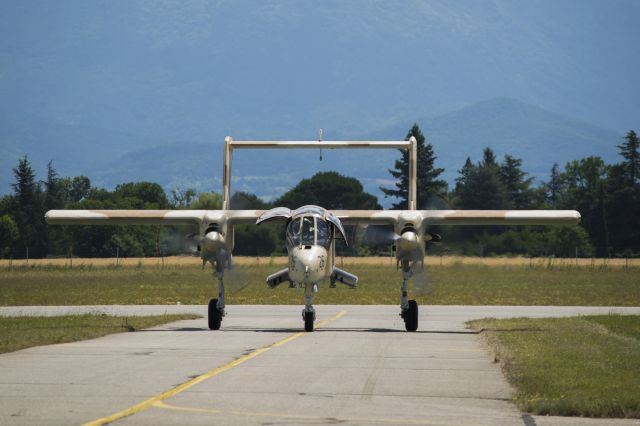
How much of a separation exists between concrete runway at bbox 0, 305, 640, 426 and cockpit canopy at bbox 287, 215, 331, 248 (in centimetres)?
225

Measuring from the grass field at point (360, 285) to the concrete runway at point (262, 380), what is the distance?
506 centimetres

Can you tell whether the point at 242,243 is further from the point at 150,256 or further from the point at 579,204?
the point at 579,204

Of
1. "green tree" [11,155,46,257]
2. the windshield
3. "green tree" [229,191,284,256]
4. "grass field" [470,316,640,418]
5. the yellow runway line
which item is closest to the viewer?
the yellow runway line

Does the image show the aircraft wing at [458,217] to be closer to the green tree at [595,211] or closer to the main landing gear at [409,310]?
the main landing gear at [409,310]

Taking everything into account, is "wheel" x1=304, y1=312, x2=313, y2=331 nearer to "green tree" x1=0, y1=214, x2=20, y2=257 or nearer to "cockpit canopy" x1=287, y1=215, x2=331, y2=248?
"cockpit canopy" x1=287, y1=215, x2=331, y2=248

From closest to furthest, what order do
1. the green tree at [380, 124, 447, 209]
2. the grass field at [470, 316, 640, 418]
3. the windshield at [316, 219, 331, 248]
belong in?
the grass field at [470, 316, 640, 418], the windshield at [316, 219, 331, 248], the green tree at [380, 124, 447, 209]

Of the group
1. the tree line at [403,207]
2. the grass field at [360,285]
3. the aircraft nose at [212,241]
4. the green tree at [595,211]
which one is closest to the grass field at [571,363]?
the grass field at [360,285]

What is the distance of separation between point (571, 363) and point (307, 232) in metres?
8.35

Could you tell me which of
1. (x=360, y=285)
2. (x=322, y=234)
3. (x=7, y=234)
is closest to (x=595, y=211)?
(x=360, y=285)

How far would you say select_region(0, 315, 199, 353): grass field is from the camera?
78.1ft

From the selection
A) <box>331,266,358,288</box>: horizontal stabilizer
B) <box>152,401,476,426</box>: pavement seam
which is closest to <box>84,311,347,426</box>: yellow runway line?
<box>152,401,476,426</box>: pavement seam

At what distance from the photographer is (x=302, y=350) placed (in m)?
22.0

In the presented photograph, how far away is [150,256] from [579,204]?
140 feet

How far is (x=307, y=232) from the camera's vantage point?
26297 millimetres
